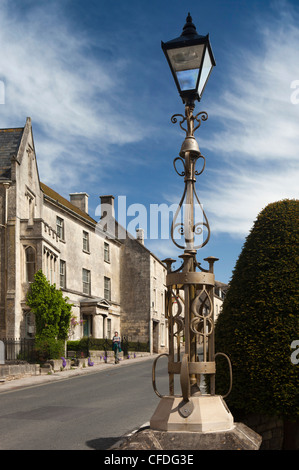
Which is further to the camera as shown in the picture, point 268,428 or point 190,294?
point 268,428

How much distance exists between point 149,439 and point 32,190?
92.4ft

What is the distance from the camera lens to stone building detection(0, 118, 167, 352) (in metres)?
27.9

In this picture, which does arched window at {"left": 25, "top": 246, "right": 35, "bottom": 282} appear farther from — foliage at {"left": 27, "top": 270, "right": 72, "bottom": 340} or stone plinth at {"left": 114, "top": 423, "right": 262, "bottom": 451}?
stone plinth at {"left": 114, "top": 423, "right": 262, "bottom": 451}

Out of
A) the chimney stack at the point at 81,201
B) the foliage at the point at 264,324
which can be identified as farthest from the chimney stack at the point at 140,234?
the foliage at the point at 264,324

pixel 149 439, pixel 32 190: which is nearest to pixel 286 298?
pixel 149 439

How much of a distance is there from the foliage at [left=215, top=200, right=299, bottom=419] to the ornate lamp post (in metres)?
0.93

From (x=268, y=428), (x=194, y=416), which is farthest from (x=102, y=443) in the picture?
(x=194, y=416)

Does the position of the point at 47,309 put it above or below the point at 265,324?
below

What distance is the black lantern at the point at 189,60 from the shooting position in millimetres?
5277

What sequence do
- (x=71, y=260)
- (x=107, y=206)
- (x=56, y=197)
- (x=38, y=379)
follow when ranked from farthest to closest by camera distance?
1. (x=107, y=206)
2. (x=56, y=197)
3. (x=71, y=260)
4. (x=38, y=379)

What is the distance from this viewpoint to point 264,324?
6.08 m

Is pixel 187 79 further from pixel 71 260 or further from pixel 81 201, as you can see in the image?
pixel 81 201

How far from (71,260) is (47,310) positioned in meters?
9.95
